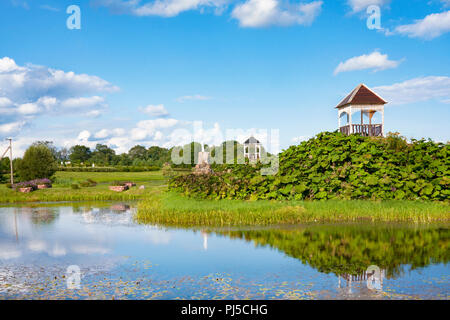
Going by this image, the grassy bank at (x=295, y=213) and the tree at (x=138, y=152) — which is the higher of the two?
the tree at (x=138, y=152)

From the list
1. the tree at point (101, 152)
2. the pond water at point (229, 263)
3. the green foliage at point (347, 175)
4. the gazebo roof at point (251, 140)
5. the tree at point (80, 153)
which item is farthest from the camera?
the tree at point (80, 153)

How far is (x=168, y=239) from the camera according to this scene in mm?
11844

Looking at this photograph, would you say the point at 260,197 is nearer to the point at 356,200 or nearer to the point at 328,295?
the point at 356,200

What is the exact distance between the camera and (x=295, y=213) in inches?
565

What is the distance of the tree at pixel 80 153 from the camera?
314 feet

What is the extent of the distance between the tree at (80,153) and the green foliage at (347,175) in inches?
3285

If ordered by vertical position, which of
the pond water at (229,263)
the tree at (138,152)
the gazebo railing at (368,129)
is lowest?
the pond water at (229,263)

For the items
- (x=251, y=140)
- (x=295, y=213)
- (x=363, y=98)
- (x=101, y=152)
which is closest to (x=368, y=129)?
(x=363, y=98)

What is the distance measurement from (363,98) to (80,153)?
273 ft

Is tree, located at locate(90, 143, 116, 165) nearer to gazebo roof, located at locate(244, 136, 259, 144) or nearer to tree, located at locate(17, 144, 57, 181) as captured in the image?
gazebo roof, located at locate(244, 136, 259, 144)

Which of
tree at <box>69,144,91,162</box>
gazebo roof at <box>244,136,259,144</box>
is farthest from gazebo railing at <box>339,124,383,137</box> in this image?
tree at <box>69,144,91,162</box>

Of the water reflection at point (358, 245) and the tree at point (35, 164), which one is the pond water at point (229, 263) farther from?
the tree at point (35, 164)

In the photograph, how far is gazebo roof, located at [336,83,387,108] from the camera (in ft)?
82.5

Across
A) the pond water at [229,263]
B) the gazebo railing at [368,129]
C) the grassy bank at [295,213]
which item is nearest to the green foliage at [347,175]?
the grassy bank at [295,213]
